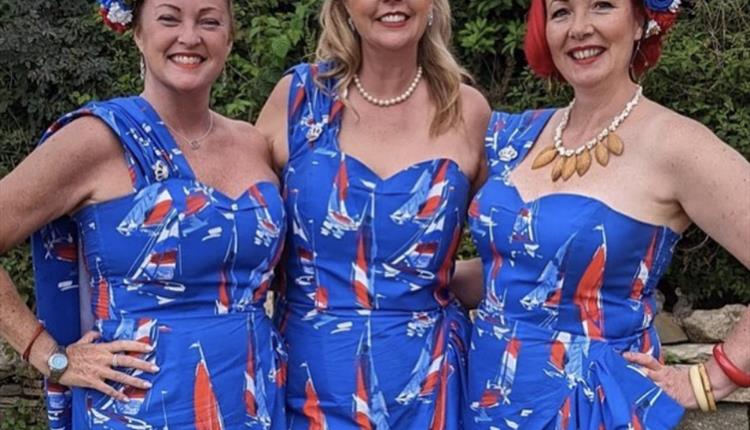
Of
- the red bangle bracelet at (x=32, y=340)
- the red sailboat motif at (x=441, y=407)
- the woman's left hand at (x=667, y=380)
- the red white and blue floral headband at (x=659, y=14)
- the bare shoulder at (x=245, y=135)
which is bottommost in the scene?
the red sailboat motif at (x=441, y=407)

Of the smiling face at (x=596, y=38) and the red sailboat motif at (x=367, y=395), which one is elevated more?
the smiling face at (x=596, y=38)

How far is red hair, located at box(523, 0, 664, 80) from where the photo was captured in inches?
113

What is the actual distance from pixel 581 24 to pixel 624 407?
102cm

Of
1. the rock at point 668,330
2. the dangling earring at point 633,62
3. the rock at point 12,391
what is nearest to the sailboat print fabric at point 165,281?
the dangling earring at point 633,62

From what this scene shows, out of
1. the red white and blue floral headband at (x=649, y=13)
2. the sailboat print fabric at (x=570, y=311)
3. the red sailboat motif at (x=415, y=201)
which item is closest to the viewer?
the sailboat print fabric at (x=570, y=311)

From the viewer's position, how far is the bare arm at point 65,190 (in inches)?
101

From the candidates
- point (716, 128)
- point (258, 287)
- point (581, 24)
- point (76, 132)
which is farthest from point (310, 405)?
point (716, 128)

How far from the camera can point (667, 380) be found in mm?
2723

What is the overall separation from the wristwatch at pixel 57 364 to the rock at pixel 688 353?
9.25 feet

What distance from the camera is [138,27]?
9.44ft

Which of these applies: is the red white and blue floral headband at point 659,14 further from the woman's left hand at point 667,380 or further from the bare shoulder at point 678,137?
the woman's left hand at point 667,380

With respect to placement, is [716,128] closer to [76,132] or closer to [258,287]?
[258,287]

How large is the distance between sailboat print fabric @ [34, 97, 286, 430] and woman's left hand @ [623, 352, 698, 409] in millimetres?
1026

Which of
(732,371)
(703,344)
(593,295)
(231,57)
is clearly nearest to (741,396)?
(703,344)
